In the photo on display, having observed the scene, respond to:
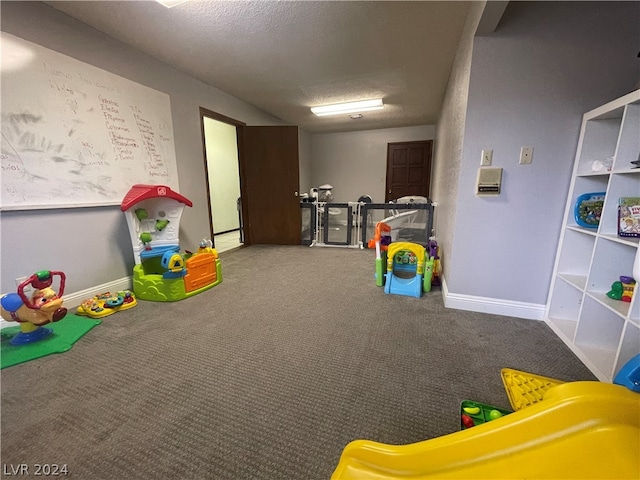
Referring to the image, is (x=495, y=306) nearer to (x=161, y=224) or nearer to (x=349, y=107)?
(x=161, y=224)

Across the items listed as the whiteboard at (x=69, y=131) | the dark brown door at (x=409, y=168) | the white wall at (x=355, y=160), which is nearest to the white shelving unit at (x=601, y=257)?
the whiteboard at (x=69, y=131)

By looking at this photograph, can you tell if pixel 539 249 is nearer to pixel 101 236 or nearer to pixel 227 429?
pixel 227 429

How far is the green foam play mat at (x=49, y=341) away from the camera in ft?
4.66

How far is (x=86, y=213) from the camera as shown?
82.4 inches

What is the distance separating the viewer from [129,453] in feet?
3.04

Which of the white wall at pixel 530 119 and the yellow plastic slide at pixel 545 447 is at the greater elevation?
the white wall at pixel 530 119

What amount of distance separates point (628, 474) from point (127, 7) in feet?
10.4

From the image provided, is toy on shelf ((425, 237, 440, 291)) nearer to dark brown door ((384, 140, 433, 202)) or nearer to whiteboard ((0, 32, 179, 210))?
whiteboard ((0, 32, 179, 210))

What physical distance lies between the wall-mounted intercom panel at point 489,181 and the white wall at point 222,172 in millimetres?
4389

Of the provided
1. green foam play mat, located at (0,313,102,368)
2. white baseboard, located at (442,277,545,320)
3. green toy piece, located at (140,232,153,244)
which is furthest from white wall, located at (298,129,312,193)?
green foam play mat, located at (0,313,102,368)

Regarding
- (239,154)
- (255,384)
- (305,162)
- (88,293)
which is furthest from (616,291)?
(305,162)

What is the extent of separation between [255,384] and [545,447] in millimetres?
1100

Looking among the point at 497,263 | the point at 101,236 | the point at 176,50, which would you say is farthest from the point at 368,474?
the point at 176,50

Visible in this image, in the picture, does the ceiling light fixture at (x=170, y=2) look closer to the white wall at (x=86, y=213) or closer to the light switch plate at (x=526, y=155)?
the white wall at (x=86, y=213)
